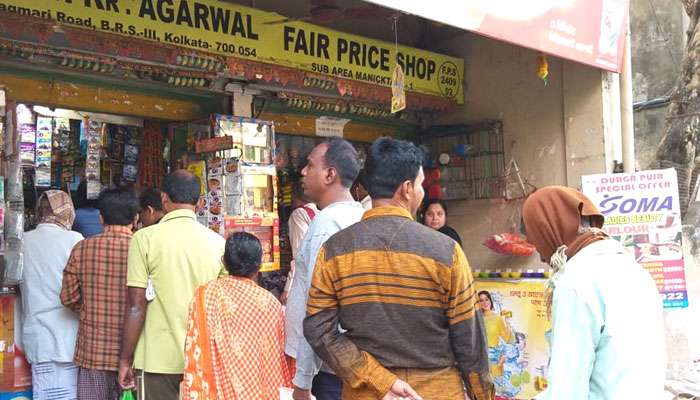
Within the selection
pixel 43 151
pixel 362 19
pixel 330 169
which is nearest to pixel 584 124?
pixel 362 19

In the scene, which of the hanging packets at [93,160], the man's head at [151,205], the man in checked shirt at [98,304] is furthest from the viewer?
the hanging packets at [93,160]

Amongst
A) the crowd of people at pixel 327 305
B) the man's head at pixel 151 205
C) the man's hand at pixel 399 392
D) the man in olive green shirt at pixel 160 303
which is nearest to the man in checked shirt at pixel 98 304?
the crowd of people at pixel 327 305

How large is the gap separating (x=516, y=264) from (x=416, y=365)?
4561 mm

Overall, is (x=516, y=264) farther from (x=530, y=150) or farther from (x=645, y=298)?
(x=645, y=298)

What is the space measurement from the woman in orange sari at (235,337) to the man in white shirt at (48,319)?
123cm

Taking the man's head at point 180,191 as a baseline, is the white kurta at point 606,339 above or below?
below

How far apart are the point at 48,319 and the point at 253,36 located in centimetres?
244

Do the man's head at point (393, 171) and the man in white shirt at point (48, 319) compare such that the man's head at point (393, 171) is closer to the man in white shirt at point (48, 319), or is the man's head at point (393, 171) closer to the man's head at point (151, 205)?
the man in white shirt at point (48, 319)

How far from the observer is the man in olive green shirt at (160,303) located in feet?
11.6

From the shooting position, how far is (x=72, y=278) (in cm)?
384

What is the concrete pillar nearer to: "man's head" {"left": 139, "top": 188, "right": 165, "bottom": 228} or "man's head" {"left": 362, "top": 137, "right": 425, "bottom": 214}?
"man's head" {"left": 139, "top": 188, "right": 165, "bottom": 228}

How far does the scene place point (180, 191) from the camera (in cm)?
371

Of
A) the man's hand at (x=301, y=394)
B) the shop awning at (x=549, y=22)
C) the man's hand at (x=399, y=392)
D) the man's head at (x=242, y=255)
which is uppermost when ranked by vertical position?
the shop awning at (x=549, y=22)

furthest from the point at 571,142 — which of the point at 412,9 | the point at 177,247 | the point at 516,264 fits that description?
the point at 177,247
